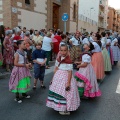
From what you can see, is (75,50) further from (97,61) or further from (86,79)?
(86,79)

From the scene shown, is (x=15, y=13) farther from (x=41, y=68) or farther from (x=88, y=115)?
(x=88, y=115)

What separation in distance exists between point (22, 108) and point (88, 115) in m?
1.45

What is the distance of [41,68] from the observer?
6.09m

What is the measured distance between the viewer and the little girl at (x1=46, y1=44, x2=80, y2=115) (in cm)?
400

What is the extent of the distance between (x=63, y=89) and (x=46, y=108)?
828mm

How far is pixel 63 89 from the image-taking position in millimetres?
4020

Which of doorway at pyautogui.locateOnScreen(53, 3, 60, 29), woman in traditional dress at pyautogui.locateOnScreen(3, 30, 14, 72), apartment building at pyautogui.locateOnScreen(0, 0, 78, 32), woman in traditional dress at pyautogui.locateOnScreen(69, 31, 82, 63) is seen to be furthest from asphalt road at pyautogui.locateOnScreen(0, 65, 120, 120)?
doorway at pyautogui.locateOnScreen(53, 3, 60, 29)

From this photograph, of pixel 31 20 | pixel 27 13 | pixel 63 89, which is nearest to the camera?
pixel 63 89

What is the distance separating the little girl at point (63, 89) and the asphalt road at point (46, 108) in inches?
9.9

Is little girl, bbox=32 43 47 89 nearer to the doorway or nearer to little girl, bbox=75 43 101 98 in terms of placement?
little girl, bbox=75 43 101 98

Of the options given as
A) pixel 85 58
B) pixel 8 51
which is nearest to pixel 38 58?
pixel 85 58

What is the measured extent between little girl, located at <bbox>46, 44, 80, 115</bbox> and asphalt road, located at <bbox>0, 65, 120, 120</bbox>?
0.25 metres

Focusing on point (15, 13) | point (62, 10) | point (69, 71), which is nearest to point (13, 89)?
point (69, 71)

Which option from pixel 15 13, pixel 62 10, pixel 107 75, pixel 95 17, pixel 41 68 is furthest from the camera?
pixel 95 17
